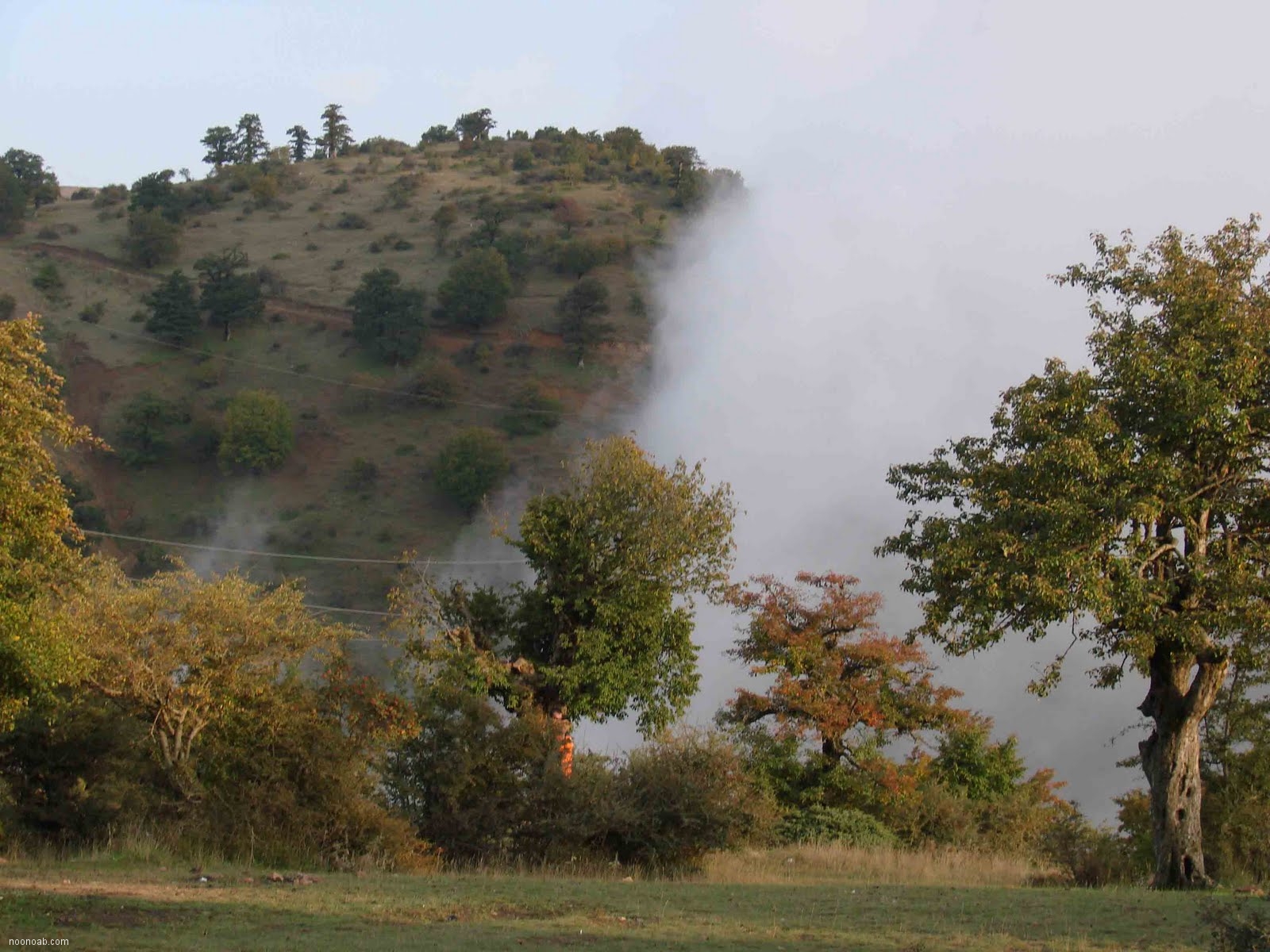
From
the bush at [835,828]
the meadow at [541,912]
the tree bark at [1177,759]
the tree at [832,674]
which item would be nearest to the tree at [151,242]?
the tree at [832,674]

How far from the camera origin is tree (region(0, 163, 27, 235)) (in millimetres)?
108188

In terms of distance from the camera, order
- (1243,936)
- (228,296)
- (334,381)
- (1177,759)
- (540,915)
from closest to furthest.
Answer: (1243,936) → (540,915) → (1177,759) → (334,381) → (228,296)

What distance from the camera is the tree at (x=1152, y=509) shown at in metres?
18.2

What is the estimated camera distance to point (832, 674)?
34.3 metres

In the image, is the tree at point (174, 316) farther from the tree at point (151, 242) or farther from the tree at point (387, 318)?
the tree at point (151, 242)

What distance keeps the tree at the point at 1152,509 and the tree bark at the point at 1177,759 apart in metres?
0.03

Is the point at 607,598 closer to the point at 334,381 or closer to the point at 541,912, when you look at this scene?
the point at 541,912

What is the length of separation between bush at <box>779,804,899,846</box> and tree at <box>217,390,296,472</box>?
5333 centimetres

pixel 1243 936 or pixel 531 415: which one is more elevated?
pixel 531 415

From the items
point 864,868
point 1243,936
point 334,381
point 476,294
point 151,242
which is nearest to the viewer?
point 1243,936

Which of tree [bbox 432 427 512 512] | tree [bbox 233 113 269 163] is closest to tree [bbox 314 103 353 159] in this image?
tree [bbox 233 113 269 163]

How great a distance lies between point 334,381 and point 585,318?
59.4 feet

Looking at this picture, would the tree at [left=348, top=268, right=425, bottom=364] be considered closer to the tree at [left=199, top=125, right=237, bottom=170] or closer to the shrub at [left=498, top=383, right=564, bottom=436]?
the shrub at [left=498, top=383, right=564, bottom=436]

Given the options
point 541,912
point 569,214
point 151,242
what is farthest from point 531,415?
point 541,912
